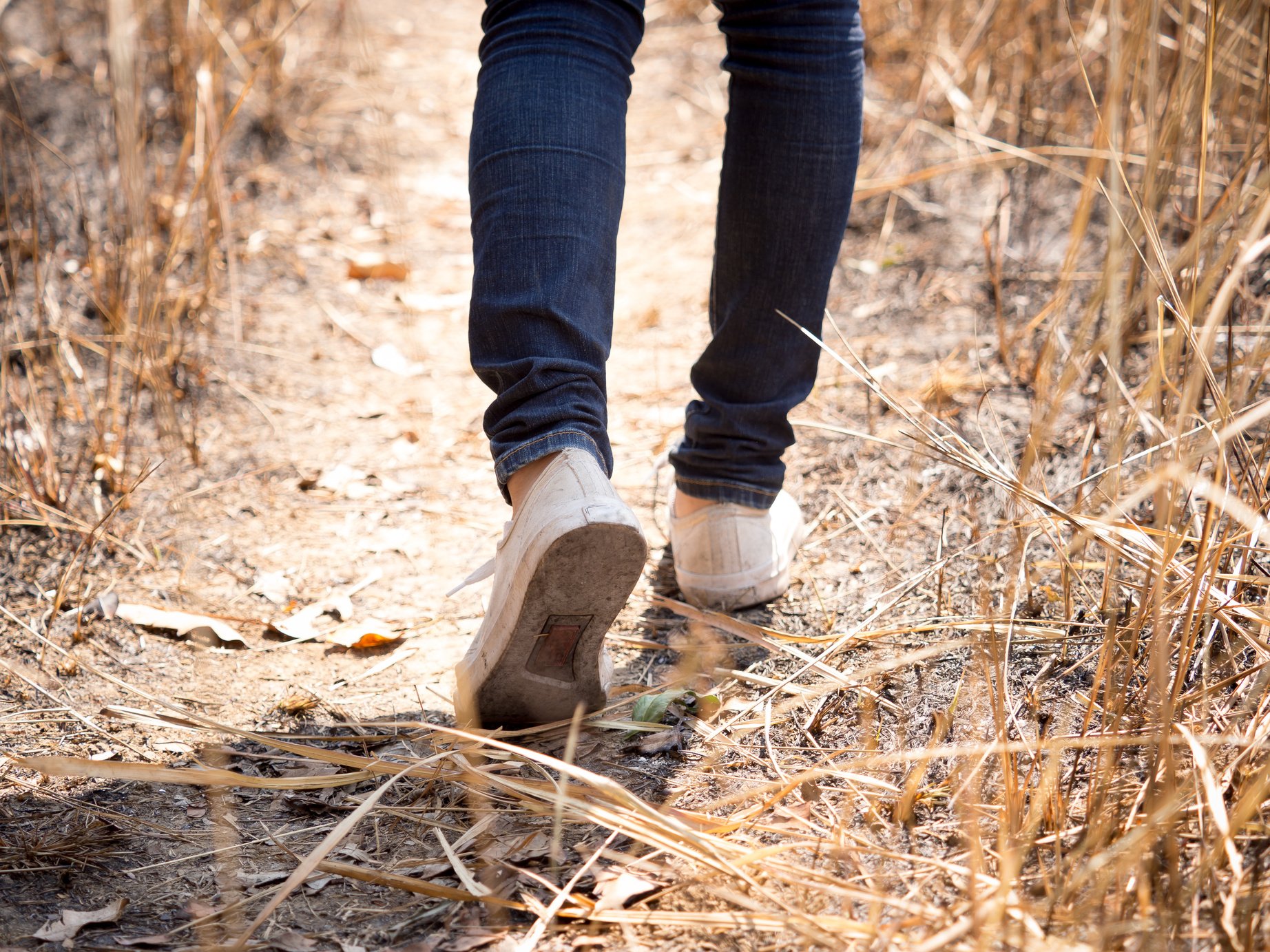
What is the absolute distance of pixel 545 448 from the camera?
80cm

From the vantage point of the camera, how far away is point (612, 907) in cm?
66

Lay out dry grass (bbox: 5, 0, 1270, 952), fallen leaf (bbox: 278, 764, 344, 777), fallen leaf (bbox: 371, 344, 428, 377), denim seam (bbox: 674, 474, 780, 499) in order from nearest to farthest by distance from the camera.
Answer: dry grass (bbox: 5, 0, 1270, 952), fallen leaf (bbox: 278, 764, 344, 777), denim seam (bbox: 674, 474, 780, 499), fallen leaf (bbox: 371, 344, 428, 377)

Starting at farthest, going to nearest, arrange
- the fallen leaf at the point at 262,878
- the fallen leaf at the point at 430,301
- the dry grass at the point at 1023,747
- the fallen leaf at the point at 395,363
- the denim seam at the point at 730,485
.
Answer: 1. the fallen leaf at the point at 430,301
2. the fallen leaf at the point at 395,363
3. the denim seam at the point at 730,485
4. the fallen leaf at the point at 262,878
5. the dry grass at the point at 1023,747

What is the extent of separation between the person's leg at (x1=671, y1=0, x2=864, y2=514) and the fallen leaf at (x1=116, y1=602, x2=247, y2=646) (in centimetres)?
59

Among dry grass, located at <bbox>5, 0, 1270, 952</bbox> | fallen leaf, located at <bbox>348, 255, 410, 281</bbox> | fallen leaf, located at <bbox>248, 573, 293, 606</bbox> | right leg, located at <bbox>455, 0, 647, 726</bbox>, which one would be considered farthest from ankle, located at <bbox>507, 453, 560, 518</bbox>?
fallen leaf, located at <bbox>348, 255, 410, 281</bbox>

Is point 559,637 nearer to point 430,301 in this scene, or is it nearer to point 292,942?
point 292,942

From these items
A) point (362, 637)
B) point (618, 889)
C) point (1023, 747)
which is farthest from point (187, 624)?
point (1023, 747)

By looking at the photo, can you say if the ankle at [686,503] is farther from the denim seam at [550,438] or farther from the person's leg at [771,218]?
the denim seam at [550,438]

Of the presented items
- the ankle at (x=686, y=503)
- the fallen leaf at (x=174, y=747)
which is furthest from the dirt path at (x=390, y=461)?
the ankle at (x=686, y=503)

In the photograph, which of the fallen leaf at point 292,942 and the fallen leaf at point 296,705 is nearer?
the fallen leaf at point 292,942

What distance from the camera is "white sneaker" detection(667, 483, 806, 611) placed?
3.59ft

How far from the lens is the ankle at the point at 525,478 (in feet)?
2.65

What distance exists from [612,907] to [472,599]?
0.60 metres

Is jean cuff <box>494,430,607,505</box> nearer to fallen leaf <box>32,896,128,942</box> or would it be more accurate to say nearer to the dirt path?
the dirt path
